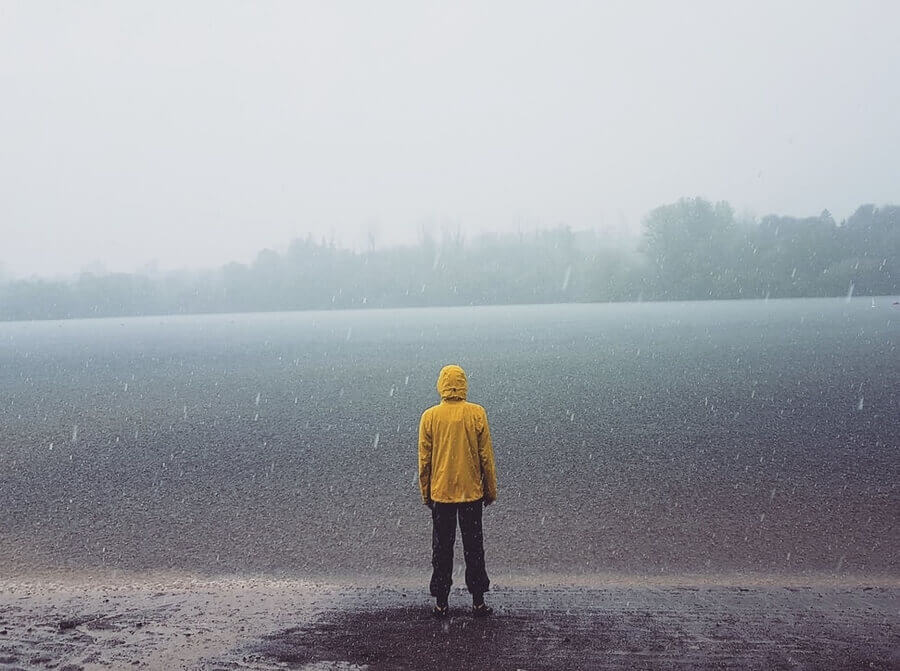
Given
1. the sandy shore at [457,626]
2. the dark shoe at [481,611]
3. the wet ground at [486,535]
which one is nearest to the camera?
the sandy shore at [457,626]

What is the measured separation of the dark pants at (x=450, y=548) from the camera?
175 inches

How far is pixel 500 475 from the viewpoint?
8641mm

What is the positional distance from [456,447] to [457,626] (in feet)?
3.59

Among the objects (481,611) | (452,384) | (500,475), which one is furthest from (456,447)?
(500,475)

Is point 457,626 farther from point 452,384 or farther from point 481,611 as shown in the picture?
point 452,384

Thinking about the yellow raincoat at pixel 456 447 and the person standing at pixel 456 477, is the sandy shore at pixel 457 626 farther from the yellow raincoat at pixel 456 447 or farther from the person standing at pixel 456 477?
the yellow raincoat at pixel 456 447

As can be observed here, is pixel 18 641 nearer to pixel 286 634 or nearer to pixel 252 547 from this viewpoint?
pixel 286 634

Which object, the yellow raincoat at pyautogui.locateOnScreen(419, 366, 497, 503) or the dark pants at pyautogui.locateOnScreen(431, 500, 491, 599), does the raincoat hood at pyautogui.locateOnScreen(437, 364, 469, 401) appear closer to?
the yellow raincoat at pyautogui.locateOnScreen(419, 366, 497, 503)

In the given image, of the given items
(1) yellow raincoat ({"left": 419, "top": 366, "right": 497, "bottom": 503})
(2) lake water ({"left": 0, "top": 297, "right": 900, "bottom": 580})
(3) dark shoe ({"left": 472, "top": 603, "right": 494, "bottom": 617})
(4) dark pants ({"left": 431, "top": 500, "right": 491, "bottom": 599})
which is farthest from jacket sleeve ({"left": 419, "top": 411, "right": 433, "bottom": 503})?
(2) lake water ({"left": 0, "top": 297, "right": 900, "bottom": 580})

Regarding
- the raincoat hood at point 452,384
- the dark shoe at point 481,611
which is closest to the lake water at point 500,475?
the dark shoe at point 481,611

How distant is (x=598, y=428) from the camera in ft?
38.7

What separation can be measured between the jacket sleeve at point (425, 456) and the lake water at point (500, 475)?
1322 millimetres

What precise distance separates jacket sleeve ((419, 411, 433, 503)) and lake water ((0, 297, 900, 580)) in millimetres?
1322

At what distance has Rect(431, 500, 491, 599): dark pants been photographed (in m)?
4.43
